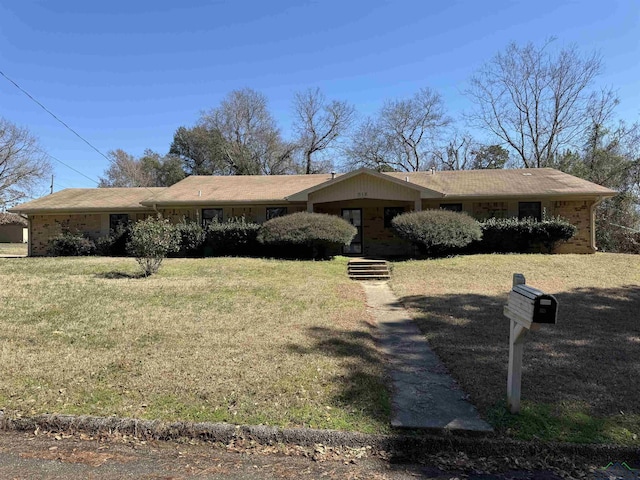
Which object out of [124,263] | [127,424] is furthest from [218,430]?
[124,263]

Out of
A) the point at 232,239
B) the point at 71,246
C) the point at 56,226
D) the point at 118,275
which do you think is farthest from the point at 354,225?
the point at 56,226

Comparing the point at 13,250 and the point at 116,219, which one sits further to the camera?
the point at 13,250

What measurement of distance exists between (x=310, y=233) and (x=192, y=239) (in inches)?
222

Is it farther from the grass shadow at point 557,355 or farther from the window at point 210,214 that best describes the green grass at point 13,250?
the grass shadow at point 557,355

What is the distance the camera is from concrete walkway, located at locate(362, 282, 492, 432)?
11.8 ft

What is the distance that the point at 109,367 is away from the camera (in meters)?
4.67

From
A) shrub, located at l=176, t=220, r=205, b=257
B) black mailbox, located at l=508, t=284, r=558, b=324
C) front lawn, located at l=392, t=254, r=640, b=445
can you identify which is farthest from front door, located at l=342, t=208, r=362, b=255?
black mailbox, located at l=508, t=284, r=558, b=324

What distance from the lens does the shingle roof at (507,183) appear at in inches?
673

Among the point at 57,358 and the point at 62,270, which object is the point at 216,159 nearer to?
the point at 62,270

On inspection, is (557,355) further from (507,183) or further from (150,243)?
(507,183)

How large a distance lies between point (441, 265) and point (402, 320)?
669 cm

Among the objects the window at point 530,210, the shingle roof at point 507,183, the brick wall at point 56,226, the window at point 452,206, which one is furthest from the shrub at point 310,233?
the brick wall at point 56,226

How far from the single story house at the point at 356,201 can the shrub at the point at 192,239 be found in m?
1.47

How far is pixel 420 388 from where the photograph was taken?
4363mm
